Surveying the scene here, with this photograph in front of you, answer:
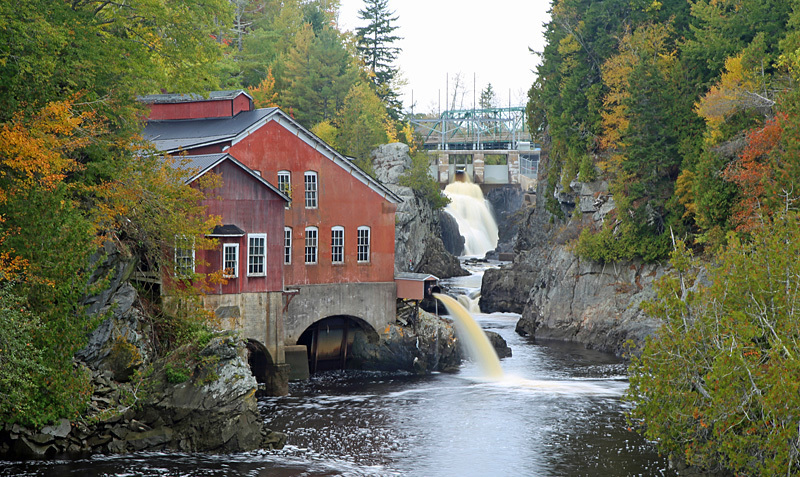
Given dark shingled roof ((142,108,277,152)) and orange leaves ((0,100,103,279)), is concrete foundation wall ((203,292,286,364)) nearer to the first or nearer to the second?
dark shingled roof ((142,108,277,152))

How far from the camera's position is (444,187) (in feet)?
277

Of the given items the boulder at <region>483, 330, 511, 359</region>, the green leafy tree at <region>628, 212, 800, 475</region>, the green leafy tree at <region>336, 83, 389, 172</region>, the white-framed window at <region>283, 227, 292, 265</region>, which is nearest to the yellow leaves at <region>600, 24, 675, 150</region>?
the boulder at <region>483, 330, 511, 359</region>

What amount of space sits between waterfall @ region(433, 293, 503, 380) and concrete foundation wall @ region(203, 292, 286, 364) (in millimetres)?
9809

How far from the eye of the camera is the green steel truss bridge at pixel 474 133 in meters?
101

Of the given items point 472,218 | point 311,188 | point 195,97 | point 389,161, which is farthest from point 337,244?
point 472,218

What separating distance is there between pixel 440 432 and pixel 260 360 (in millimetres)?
8832

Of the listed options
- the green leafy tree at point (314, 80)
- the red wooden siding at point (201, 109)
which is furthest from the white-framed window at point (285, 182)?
the green leafy tree at point (314, 80)

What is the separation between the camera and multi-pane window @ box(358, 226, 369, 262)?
3847 centimetres

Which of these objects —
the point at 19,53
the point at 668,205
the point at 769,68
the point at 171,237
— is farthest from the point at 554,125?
the point at 19,53

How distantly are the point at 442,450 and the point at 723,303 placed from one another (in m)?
9.13

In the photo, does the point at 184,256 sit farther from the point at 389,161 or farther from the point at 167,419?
the point at 389,161

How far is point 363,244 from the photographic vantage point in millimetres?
38562

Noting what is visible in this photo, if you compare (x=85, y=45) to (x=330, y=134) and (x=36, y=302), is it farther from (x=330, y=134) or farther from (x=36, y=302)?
(x=330, y=134)

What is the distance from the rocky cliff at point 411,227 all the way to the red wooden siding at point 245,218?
23.9m
